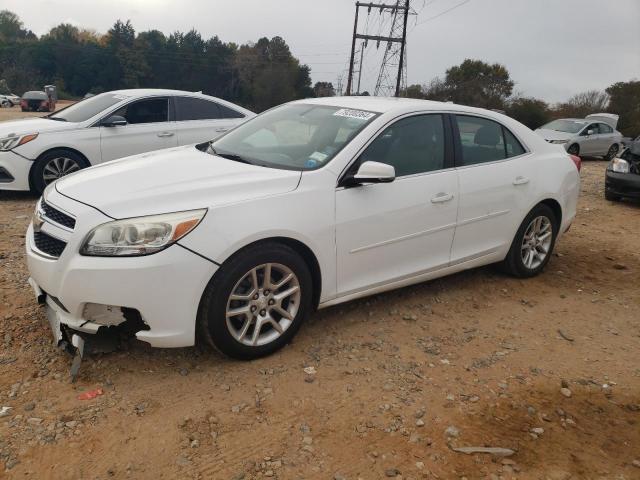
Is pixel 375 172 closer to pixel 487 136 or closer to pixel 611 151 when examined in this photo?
pixel 487 136

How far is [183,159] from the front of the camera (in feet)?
12.3

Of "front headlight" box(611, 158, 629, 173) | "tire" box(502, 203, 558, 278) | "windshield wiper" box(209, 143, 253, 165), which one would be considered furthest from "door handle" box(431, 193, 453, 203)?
"front headlight" box(611, 158, 629, 173)

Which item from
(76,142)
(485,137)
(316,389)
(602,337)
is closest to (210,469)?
(316,389)

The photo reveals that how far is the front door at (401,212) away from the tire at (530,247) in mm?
945

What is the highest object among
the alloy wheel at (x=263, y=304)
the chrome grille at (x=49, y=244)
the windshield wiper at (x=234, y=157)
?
the windshield wiper at (x=234, y=157)

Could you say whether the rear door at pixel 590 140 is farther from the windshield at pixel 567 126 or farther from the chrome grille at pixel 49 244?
the chrome grille at pixel 49 244

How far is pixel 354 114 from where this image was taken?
3889 mm

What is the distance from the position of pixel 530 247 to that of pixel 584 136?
1476 cm

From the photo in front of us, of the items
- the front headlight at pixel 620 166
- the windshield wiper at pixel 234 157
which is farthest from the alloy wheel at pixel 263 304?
the front headlight at pixel 620 166

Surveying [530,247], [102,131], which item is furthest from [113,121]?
[530,247]

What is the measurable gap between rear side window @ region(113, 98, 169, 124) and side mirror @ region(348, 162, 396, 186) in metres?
5.13

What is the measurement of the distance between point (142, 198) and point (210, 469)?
1483mm

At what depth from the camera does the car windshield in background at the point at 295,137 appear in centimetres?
361

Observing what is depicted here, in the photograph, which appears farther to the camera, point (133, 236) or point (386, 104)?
point (386, 104)
